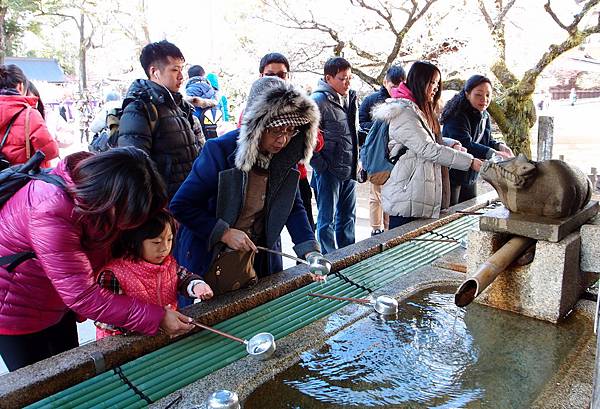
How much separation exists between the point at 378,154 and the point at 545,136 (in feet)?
20.5

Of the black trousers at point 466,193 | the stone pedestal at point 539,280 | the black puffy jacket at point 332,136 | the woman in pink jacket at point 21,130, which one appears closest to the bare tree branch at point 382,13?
the black trousers at point 466,193

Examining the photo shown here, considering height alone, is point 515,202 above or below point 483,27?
below

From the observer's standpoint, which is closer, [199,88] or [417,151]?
[417,151]

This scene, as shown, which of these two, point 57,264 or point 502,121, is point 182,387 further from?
point 502,121

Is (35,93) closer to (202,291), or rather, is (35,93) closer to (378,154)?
(202,291)

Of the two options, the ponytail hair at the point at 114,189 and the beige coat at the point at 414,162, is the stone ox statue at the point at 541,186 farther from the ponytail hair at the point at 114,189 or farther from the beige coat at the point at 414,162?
the ponytail hair at the point at 114,189

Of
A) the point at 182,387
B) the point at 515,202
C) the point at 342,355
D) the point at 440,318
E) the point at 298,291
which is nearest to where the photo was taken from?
the point at 182,387

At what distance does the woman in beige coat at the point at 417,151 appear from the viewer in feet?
11.5

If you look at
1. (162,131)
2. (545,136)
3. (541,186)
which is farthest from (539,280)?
(545,136)

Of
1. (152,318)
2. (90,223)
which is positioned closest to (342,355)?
(152,318)

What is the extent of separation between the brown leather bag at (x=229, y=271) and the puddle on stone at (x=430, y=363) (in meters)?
0.62

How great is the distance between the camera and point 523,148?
885 centimetres

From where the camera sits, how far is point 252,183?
255cm

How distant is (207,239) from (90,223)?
78 cm
